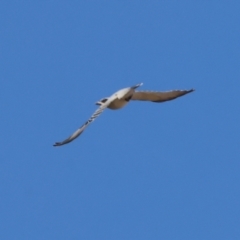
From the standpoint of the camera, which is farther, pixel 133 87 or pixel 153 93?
pixel 153 93

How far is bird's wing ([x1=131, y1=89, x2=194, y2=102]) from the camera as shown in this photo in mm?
31422

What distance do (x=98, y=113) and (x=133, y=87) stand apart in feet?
5.31

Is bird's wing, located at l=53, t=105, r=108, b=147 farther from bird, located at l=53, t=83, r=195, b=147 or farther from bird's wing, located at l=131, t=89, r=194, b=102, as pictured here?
bird's wing, located at l=131, t=89, r=194, b=102

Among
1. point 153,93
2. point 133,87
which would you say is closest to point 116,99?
point 133,87

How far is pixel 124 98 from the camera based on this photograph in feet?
96.3

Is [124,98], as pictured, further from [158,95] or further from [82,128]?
[82,128]

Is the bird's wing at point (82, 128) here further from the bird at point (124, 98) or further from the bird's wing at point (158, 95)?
the bird's wing at point (158, 95)

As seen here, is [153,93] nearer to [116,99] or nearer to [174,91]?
[174,91]

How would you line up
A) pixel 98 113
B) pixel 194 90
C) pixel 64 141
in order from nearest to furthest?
pixel 64 141 → pixel 98 113 → pixel 194 90

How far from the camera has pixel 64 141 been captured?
26344 mm

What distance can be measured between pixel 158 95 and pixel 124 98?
2.52 metres

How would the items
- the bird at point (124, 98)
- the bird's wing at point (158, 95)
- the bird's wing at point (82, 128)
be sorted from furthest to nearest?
the bird's wing at point (158, 95) → the bird at point (124, 98) → the bird's wing at point (82, 128)

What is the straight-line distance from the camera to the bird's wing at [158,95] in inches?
1237

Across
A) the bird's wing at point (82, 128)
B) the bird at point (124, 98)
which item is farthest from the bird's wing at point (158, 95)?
the bird's wing at point (82, 128)
